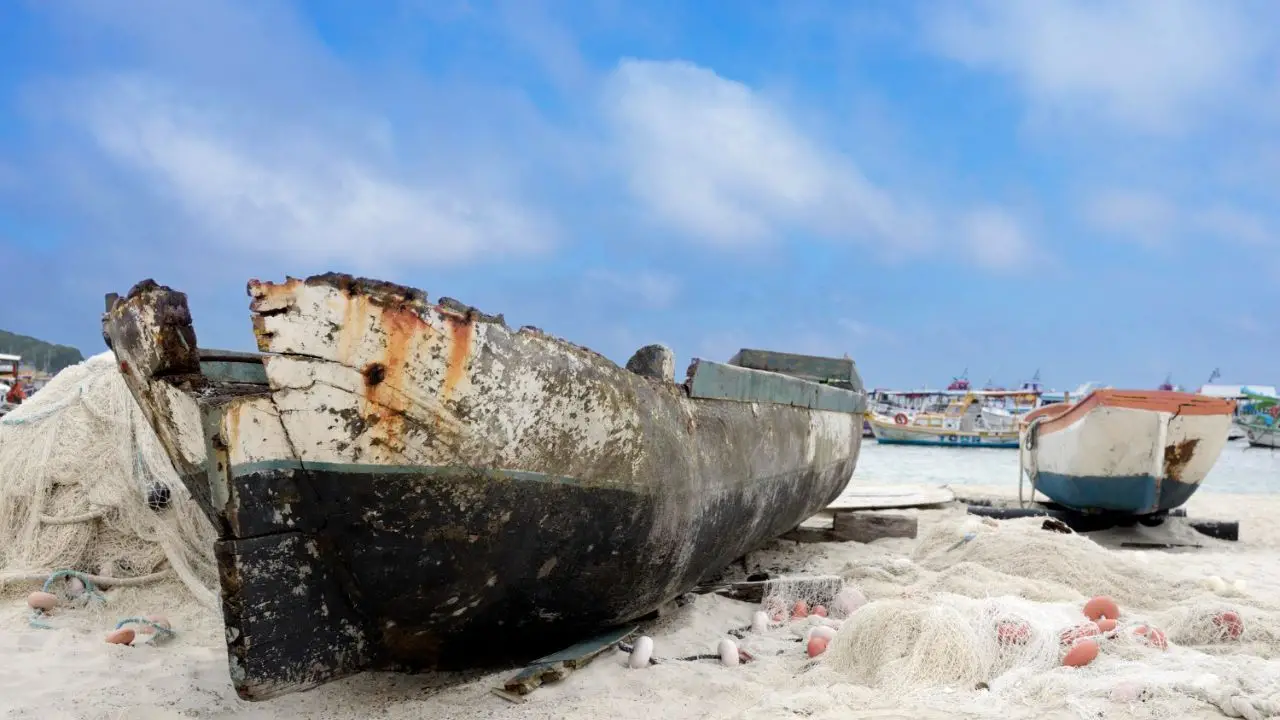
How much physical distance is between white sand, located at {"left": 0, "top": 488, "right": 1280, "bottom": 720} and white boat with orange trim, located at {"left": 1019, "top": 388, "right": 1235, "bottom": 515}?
16.3 feet

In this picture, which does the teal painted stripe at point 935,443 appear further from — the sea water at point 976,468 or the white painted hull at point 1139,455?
the white painted hull at point 1139,455

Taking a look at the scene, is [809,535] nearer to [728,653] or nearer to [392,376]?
[728,653]

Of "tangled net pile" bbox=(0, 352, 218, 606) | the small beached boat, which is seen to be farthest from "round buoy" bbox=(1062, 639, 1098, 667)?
the small beached boat

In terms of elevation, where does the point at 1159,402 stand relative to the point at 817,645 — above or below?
above

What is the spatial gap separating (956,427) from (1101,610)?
32.9 m

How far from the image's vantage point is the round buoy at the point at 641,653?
11.4 feet

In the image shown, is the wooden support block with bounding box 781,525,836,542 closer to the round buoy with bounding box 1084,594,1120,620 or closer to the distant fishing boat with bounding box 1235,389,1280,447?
the round buoy with bounding box 1084,594,1120,620

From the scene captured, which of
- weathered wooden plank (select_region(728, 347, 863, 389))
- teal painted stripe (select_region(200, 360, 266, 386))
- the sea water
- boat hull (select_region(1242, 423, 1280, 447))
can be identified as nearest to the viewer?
teal painted stripe (select_region(200, 360, 266, 386))

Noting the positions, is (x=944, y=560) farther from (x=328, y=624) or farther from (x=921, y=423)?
(x=921, y=423)

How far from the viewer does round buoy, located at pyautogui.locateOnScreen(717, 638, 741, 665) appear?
3.65 metres

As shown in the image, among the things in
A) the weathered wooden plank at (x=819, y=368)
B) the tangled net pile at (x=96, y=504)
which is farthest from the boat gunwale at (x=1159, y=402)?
the tangled net pile at (x=96, y=504)

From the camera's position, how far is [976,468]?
79.8 ft

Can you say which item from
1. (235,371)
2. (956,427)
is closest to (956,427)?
(956,427)

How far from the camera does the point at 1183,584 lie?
5.10m
